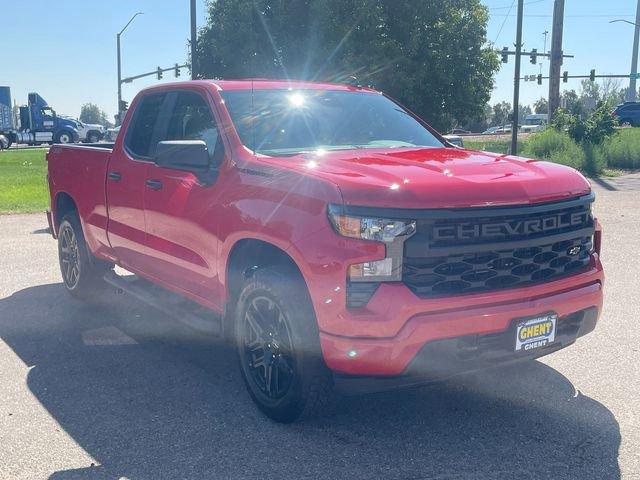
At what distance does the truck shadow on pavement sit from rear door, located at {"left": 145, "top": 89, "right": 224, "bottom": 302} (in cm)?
68

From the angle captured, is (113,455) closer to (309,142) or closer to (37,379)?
(37,379)

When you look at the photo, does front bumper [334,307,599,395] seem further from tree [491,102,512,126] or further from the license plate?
tree [491,102,512,126]

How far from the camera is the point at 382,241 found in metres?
3.65

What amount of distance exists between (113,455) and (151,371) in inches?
53.7

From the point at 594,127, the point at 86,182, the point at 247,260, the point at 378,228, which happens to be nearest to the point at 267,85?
the point at 247,260

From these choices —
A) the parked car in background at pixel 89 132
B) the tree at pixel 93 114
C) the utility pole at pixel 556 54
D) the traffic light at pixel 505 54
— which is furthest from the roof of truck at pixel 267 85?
the tree at pixel 93 114

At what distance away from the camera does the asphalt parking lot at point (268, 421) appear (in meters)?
3.69

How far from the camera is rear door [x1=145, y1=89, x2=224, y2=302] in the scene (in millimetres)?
4730

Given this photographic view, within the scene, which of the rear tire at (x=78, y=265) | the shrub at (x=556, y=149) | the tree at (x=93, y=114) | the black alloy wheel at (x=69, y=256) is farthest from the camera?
the tree at (x=93, y=114)

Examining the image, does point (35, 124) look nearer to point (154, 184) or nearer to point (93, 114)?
point (154, 184)

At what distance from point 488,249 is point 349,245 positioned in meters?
0.72

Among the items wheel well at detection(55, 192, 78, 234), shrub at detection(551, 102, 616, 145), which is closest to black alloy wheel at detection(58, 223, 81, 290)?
wheel well at detection(55, 192, 78, 234)

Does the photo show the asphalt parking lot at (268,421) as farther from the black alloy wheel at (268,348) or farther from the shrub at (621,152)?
the shrub at (621,152)

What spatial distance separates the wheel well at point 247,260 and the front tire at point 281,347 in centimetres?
13
